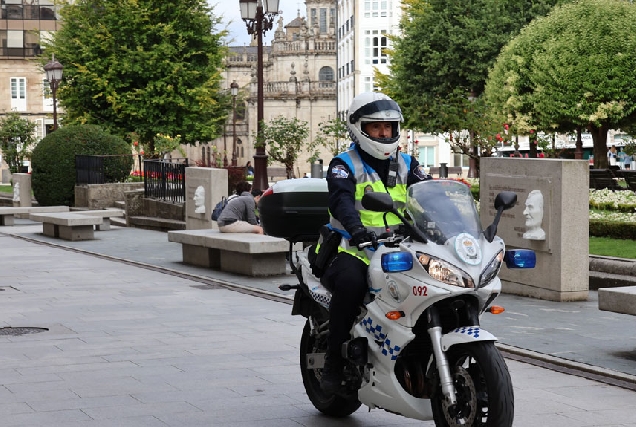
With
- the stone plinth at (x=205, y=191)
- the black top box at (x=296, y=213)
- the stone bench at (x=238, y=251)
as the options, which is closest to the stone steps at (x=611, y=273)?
the stone bench at (x=238, y=251)

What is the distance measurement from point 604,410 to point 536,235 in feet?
20.8

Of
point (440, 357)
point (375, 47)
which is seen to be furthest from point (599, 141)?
point (375, 47)

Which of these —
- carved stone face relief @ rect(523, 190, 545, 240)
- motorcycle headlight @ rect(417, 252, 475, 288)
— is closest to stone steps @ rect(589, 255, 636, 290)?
carved stone face relief @ rect(523, 190, 545, 240)

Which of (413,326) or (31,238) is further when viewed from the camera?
(31,238)

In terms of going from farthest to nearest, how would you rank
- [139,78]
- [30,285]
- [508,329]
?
[139,78] → [30,285] → [508,329]

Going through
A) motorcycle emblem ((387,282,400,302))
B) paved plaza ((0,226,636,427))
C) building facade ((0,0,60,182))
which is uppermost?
building facade ((0,0,60,182))

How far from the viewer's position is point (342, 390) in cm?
689

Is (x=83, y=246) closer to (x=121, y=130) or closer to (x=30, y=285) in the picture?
(x=30, y=285)

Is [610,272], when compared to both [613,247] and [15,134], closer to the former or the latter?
[613,247]

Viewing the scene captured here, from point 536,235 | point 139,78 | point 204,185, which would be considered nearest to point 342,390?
point 536,235

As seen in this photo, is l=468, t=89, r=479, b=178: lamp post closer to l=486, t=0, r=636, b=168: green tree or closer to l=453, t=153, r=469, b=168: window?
l=486, t=0, r=636, b=168: green tree

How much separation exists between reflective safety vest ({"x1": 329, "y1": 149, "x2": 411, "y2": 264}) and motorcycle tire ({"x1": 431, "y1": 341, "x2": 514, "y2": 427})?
3.19 ft

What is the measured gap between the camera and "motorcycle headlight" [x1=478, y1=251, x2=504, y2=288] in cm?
587

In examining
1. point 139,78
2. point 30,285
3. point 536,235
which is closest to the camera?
point 536,235
